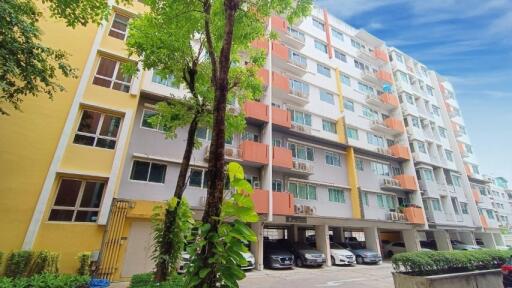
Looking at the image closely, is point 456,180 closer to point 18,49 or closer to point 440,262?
point 440,262

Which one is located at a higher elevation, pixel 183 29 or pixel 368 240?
pixel 183 29

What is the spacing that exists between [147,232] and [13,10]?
9802mm

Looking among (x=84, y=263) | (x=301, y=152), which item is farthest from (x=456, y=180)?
(x=84, y=263)

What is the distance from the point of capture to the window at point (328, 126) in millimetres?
20823

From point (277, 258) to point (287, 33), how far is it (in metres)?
17.9

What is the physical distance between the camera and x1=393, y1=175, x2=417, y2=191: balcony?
21828 mm

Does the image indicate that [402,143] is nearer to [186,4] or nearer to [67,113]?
[186,4]

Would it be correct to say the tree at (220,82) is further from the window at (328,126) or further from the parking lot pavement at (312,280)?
the window at (328,126)

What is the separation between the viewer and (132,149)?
512 inches

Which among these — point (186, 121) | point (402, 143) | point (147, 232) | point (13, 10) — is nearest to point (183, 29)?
point (186, 121)

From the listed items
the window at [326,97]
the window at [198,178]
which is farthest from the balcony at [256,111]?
the window at [326,97]

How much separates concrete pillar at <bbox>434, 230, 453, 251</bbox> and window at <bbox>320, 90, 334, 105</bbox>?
17.2 m

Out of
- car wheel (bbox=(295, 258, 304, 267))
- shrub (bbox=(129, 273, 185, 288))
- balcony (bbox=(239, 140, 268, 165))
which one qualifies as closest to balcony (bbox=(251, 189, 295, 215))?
balcony (bbox=(239, 140, 268, 165))

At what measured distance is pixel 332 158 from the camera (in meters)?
20.2
